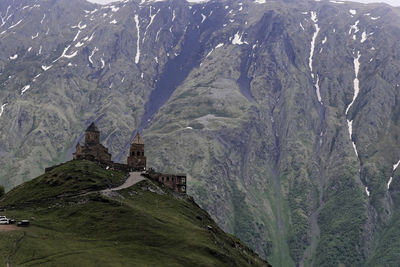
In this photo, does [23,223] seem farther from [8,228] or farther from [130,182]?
[130,182]

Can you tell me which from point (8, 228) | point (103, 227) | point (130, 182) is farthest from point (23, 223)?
point (130, 182)

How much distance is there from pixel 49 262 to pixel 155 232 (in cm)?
3735

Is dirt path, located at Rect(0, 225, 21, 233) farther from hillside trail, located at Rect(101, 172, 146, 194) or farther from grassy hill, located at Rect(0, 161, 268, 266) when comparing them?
hillside trail, located at Rect(101, 172, 146, 194)

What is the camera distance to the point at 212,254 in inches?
5640

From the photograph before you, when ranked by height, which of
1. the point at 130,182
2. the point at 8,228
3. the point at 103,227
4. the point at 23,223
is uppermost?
the point at 130,182

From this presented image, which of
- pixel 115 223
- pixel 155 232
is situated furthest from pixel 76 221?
pixel 155 232

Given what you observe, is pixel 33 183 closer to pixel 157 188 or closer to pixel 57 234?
pixel 157 188

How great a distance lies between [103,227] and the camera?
142375 mm

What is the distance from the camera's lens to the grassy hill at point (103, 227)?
119375mm

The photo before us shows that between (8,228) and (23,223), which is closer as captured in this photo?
(8,228)

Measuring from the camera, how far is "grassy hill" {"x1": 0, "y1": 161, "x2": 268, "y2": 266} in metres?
119

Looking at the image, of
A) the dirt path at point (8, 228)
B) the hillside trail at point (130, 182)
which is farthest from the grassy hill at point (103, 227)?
the dirt path at point (8, 228)

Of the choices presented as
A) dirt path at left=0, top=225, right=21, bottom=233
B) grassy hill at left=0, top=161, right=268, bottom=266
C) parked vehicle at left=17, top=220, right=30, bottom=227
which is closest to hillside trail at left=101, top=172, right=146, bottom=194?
grassy hill at left=0, top=161, right=268, bottom=266

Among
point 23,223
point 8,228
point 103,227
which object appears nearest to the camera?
point 8,228
